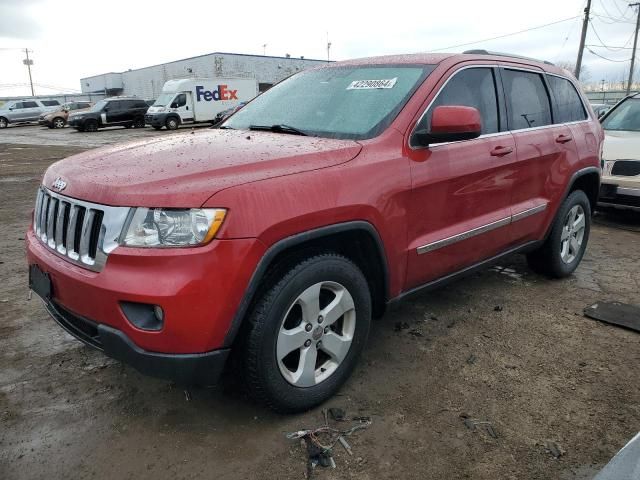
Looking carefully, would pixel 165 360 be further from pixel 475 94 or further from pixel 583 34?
pixel 583 34

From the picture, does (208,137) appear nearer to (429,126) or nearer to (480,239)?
(429,126)

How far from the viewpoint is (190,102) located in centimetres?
2711

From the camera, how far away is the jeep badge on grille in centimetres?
248

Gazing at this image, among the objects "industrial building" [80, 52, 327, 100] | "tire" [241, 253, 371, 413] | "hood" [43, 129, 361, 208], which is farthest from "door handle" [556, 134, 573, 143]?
"industrial building" [80, 52, 327, 100]

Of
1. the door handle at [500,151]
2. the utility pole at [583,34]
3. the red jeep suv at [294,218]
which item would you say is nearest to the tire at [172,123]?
the utility pole at [583,34]

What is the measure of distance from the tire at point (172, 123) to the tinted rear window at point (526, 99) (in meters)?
24.2

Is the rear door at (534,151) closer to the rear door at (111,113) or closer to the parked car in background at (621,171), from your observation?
the parked car in background at (621,171)

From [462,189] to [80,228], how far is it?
213cm

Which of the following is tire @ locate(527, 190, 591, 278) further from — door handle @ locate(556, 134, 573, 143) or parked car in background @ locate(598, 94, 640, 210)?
parked car in background @ locate(598, 94, 640, 210)

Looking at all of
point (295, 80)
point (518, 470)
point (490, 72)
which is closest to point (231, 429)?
point (518, 470)

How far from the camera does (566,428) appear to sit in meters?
2.54

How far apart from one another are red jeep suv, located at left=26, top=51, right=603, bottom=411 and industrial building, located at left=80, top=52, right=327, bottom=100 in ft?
113

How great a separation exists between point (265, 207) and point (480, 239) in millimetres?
1754

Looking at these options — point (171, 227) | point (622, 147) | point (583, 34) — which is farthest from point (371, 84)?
point (583, 34)
